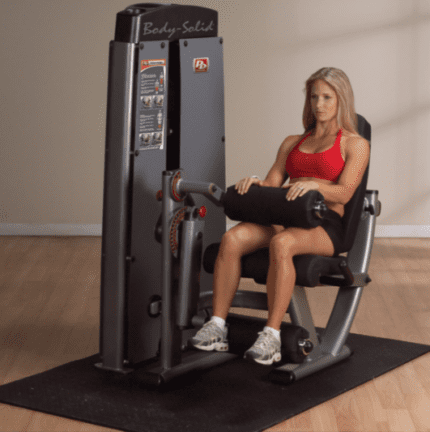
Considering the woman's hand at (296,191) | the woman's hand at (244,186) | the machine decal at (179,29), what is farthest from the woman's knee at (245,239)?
the machine decal at (179,29)

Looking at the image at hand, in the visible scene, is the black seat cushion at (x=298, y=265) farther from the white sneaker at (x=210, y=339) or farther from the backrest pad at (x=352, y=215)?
the white sneaker at (x=210, y=339)

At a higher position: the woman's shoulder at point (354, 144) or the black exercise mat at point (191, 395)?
the woman's shoulder at point (354, 144)

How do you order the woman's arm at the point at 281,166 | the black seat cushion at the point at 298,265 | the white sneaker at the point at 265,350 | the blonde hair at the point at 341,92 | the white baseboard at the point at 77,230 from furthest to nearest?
Answer: the white baseboard at the point at 77,230 < the woman's arm at the point at 281,166 < the blonde hair at the point at 341,92 < the black seat cushion at the point at 298,265 < the white sneaker at the point at 265,350

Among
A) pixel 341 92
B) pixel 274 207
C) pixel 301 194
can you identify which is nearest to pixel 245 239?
pixel 274 207

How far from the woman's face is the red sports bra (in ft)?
0.27

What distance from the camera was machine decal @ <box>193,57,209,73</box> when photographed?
116 inches

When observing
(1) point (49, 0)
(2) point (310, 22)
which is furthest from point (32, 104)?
(2) point (310, 22)

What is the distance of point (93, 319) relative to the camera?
359cm

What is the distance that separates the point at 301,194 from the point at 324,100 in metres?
0.45

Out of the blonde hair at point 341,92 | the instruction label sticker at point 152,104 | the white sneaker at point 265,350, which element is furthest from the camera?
the blonde hair at point 341,92

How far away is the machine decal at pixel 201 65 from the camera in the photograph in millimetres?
2936

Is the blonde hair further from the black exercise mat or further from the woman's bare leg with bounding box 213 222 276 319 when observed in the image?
the black exercise mat

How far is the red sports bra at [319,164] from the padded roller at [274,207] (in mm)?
254

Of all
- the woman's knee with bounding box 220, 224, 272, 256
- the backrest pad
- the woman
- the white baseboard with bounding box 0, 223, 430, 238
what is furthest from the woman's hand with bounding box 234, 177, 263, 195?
the white baseboard with bounding box 0, 223, 430, 238
